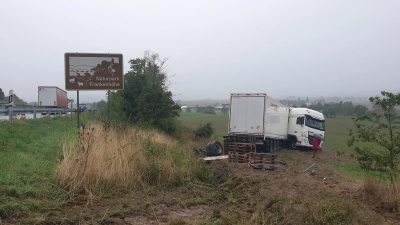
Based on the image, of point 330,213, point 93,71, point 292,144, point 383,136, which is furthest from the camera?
point 292,144

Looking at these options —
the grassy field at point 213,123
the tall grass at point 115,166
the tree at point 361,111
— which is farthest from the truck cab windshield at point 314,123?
the tall grass at point 115,166

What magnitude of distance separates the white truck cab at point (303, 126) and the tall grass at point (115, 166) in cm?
1582

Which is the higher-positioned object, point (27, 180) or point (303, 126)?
point (27, 180)

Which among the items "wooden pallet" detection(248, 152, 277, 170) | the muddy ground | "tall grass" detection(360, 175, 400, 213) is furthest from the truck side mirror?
"tall grass" detection(360, 175, 400, 213)

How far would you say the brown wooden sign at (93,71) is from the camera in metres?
13.9

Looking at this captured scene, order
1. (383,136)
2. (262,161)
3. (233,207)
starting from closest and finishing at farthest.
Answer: (233,207), (383,136), (262,161)

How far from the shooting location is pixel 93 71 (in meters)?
14.2

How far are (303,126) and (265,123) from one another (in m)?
4.46

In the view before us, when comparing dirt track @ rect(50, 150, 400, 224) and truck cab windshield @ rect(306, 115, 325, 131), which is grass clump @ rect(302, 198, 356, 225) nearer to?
dirt track @ rect(50, 150, 400, 224)

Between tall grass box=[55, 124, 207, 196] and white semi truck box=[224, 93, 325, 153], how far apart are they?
11034 millimetres

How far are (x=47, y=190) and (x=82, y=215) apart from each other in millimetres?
1285

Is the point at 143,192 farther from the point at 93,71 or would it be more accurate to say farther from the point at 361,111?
the point at 361,111

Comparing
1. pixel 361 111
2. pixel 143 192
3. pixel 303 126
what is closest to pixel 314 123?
pixel 303 126

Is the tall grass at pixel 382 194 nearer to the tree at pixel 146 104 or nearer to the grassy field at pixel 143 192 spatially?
the grassy field at pixel 143 192
